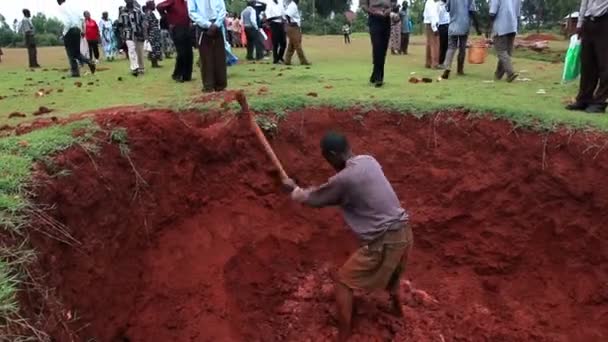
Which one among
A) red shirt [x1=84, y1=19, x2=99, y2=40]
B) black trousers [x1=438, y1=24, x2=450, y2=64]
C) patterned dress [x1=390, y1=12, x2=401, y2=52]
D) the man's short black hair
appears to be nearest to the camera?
the man's short black hair

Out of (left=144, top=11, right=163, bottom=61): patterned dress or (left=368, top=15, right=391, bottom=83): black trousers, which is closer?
(left=368, top=15, right=391, bottom=83): black trousers

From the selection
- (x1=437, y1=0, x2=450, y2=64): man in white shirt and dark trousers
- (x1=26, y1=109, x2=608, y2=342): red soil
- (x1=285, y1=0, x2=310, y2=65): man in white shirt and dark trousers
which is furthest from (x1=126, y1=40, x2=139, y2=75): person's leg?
(x1=26, y1=109, x2=608, y2=342): red soil

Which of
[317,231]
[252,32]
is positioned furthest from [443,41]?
[317,231]

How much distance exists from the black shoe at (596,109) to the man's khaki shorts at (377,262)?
125 inches

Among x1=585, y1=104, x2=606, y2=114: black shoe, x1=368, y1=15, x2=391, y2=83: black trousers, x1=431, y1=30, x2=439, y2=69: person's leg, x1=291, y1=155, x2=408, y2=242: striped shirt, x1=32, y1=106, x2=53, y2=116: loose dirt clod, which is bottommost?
x1=291, y1=155, x2=408, y2=242: striped shirt

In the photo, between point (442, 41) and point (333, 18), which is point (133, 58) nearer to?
point (442, 41)

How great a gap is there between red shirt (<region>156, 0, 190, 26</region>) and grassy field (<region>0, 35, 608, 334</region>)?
1.05 m

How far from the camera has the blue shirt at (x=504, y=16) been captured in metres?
9.52

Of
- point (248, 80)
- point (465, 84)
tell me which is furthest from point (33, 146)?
point (465, 84)

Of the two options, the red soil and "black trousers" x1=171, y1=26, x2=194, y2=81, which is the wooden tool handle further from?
"black trousers" x1=171, y1=26, x2=194, y2=81

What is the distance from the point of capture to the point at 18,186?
163 inches

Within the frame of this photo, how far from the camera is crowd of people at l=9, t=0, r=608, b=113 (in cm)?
674

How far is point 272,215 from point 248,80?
15.0ft

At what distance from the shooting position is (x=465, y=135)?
20.7 ft
